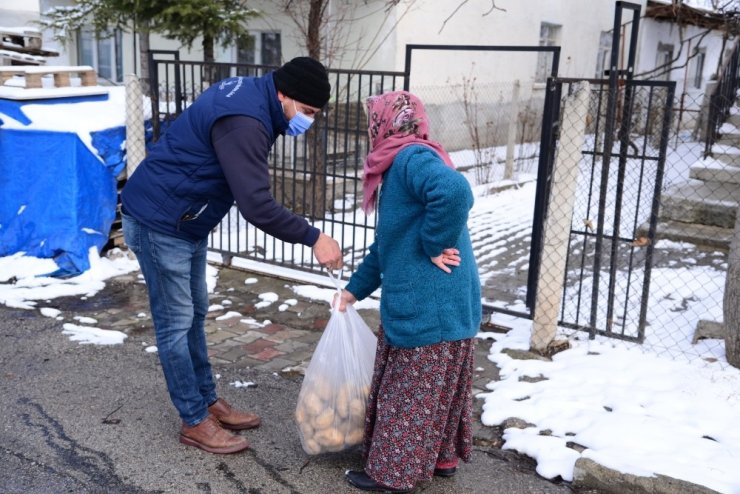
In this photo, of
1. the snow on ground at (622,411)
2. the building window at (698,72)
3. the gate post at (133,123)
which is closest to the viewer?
the snow on ground at (622,411)

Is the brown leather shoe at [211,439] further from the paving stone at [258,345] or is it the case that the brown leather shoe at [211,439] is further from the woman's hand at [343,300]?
the paving stone at [258,345]

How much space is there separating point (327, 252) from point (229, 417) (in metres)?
1.12

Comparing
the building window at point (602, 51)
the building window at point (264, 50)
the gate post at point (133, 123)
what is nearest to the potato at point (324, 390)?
the gate post at point (133, 123)

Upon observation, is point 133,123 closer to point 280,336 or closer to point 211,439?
point 280,336

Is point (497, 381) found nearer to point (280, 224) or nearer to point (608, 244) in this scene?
point (280, 224)

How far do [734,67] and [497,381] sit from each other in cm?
713

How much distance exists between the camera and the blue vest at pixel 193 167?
298 cm

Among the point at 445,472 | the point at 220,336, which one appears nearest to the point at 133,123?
the point at 220,336

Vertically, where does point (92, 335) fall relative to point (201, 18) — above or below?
below

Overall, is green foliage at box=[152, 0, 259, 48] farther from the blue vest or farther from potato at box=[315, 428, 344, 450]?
potato at box=[315, 428, 344, 450]

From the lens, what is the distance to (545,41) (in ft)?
53.3

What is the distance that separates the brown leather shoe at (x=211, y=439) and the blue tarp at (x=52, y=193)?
3202 mm

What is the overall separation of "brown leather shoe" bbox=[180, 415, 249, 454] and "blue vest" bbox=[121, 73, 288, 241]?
87 centimetres

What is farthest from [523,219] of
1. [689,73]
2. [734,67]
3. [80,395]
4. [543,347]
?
[689,73]
